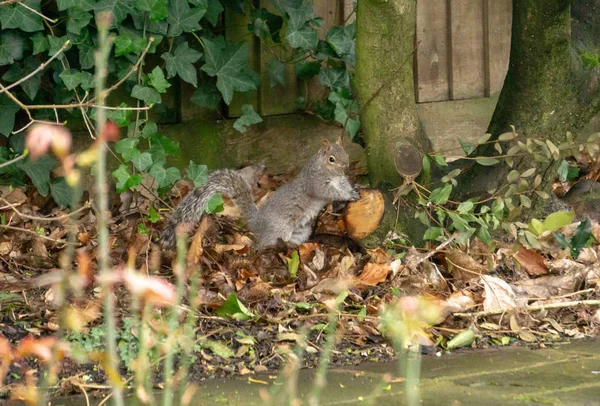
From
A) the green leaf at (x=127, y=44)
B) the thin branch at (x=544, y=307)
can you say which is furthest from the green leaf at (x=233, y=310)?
the green leaf at (x=127, y=44)

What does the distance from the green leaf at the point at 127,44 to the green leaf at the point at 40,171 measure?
63 cm

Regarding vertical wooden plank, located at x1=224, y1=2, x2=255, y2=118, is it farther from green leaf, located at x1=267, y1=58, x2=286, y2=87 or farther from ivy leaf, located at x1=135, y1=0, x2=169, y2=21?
ivy leaf, located at x1=135, y1=0, x2=169, y2=21

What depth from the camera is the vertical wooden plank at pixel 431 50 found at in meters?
4.80

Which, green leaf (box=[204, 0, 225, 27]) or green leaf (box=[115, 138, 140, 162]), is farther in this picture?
green leaf (box=[204, 0, 225, 27])

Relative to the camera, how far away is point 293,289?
125 inches

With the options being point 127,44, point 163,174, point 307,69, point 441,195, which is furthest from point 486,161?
Answer: point 127,44

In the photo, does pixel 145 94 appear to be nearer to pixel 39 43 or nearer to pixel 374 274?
pixel 39 43

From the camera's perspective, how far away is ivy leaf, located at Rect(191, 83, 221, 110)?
422cm

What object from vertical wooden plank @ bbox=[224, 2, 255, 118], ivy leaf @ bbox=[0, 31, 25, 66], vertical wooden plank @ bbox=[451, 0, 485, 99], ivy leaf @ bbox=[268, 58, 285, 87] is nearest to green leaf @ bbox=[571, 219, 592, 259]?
vertical wooden plank @ bbox=[451, 0, 485, 99]

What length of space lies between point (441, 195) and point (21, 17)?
192 cm

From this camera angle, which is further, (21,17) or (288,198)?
(288,198)

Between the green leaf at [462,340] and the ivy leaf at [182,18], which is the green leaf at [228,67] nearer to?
the ivy leaf at [182,18]

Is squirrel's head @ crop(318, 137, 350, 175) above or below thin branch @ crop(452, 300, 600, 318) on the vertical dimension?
above

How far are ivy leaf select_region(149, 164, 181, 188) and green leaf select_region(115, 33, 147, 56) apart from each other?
1.67ft
